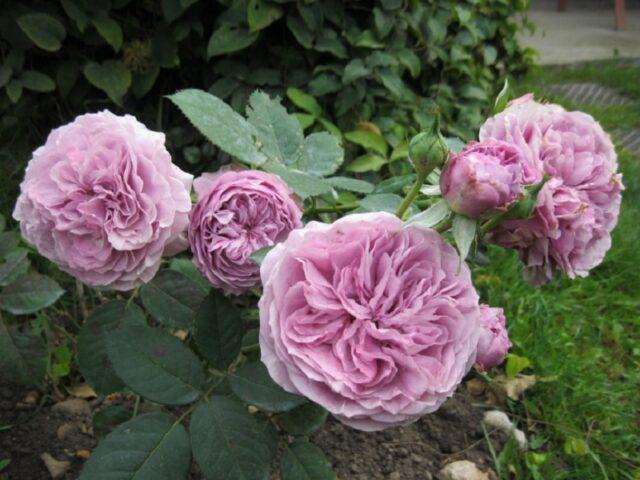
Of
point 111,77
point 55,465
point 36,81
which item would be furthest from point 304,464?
point 36,81

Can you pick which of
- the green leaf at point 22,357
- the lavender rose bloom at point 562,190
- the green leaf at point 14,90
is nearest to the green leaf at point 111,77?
the green leaf at point 14,90

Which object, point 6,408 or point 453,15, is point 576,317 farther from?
point 6,408

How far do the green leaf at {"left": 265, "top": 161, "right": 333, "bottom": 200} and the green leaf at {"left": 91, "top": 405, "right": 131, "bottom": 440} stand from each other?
19.0 inches

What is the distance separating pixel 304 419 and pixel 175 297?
23 cm

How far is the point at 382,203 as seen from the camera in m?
0.81

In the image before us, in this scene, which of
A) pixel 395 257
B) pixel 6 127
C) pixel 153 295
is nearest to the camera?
pixel 395 257

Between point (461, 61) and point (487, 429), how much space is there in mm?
1472

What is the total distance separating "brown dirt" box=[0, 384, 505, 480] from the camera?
140 cm

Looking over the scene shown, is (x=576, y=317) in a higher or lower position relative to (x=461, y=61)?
lower

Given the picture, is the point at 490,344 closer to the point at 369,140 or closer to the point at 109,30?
the point at 369,140

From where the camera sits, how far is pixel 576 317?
2012 mm

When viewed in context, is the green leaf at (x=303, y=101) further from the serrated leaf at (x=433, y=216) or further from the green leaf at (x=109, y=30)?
the serrated leaf at (x=433, y=216)

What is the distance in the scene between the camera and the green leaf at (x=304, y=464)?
91 cm

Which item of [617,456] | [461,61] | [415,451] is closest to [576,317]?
[617,456]
